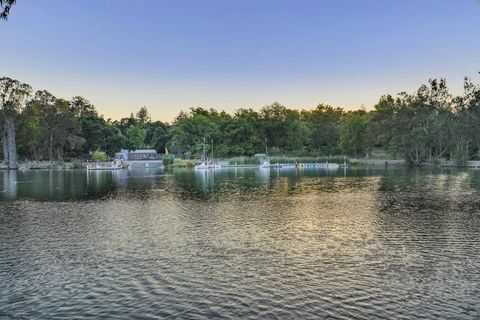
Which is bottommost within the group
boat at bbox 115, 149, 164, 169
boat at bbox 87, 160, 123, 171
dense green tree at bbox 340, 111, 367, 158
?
boat at bbox 87, 160, 123, 171

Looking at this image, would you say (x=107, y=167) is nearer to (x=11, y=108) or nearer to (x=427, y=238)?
(x=11, y=108)

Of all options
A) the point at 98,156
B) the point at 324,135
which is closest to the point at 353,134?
the point at 324,135

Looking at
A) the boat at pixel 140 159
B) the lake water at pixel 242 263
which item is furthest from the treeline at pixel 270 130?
the lake water at pixel 242 263

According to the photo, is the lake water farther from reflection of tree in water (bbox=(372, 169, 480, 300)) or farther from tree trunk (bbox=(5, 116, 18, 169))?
tree trunk (bbox=(5, 116, 18, 169))

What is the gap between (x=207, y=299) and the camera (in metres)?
14.3

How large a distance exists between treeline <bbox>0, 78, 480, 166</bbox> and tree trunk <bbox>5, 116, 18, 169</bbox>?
268 millimetres

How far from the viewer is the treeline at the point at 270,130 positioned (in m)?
113

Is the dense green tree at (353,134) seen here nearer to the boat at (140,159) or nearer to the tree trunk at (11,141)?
the boat at (140,159)

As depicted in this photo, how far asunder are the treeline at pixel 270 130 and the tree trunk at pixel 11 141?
0.88 feet

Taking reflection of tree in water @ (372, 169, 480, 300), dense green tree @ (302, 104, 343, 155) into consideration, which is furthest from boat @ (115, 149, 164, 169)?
reflection of tree in water @ (372, 169, 480, 300)

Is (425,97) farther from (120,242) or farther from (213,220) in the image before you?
(120,242)

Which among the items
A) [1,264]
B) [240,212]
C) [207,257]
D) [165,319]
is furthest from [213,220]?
[165,319]

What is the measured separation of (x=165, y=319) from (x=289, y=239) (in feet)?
37.7

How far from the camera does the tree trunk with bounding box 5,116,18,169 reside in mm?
113794
